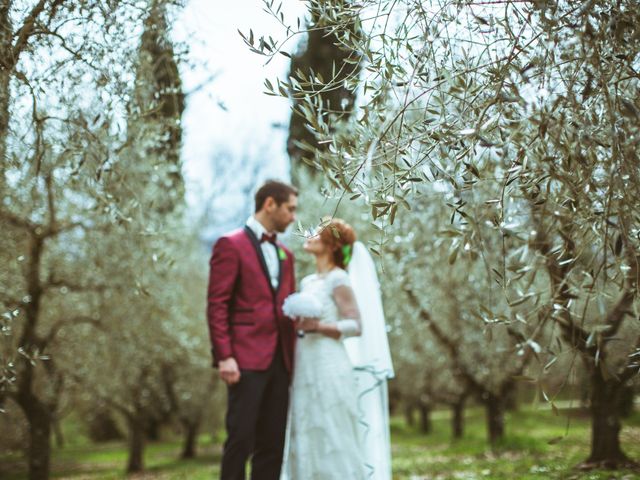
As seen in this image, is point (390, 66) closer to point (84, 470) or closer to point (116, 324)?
point (116, 324)

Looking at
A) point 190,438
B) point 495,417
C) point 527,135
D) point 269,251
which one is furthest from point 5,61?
point 190,438

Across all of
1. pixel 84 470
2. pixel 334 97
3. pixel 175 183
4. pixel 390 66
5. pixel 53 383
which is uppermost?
pixel 334 97

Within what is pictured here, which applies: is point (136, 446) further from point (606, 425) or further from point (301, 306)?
point (301, 306)

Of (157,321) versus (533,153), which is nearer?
(533,153)

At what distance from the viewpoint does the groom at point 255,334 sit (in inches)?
183

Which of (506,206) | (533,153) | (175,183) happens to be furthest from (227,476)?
(175,183)

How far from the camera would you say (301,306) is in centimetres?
486

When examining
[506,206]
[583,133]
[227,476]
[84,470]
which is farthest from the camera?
[84,470]

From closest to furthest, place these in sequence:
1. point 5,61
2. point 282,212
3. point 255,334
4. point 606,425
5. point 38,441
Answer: point 5,61, point 255,334, point 282,212, point 606,425, point 38,441

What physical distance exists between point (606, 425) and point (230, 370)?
4.18 metres

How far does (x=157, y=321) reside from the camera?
12836 mm

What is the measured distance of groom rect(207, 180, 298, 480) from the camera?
15.3 ft

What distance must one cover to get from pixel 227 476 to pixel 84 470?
43.1ft

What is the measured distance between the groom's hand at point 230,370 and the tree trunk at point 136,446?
37.1ft
